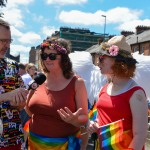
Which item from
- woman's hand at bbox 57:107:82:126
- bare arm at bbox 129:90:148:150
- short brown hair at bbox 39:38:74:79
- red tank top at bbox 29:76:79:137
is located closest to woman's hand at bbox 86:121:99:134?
red tank top at bbox 29:76:79:137

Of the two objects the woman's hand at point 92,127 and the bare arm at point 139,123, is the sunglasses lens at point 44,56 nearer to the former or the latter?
the woman's hand at point 92,127

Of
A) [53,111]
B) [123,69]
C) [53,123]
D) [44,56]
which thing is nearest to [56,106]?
[53,111]

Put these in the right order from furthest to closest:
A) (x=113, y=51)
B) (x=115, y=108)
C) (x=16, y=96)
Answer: (x=113, y=51), (x=115, y=108), (x=16, y=96)

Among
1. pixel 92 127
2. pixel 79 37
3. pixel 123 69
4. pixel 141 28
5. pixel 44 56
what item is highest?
pixel 79 37

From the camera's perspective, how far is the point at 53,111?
283 centimetres

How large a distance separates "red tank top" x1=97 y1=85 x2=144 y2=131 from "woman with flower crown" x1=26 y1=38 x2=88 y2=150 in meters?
Result: 0.18

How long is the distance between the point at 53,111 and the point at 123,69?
28.3 inches

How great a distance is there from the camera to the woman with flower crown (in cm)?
283

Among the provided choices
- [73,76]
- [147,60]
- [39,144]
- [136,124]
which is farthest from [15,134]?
[147,60]

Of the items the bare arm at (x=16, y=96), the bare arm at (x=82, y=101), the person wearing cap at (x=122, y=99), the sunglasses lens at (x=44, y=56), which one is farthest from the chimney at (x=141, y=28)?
the bare arm at (x=16, y=96)

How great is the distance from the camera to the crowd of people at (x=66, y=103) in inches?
101

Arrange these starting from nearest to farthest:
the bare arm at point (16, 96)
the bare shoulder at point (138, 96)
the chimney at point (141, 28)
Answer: the bare arm at point (16, 96), the bare shoulder at point (138, 96), the chimney at point (141, 28)

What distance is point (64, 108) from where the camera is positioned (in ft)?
8.91

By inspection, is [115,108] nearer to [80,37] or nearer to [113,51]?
[113,51]
